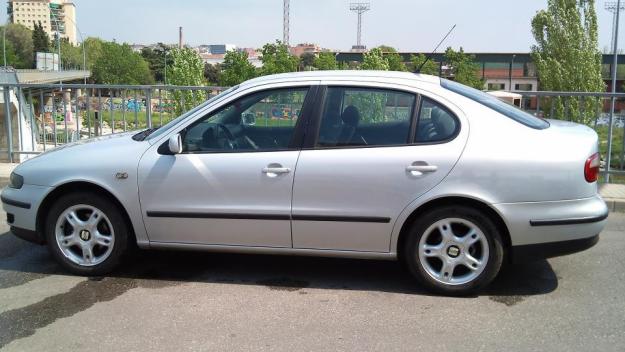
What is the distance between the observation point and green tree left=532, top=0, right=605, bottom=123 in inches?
1118

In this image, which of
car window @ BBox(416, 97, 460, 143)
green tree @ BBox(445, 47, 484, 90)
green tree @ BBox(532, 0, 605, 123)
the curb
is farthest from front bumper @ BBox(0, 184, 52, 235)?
green tree @ BBox(445, 47, 484, 90)

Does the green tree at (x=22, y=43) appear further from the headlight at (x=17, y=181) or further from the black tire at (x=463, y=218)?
the black tire at (x=463, y=218)

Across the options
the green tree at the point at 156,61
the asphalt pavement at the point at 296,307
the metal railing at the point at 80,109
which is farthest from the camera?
the green tree at the point at 156,61

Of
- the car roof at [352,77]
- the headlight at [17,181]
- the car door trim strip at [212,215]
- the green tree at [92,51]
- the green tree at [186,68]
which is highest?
the green tree at [92,51]

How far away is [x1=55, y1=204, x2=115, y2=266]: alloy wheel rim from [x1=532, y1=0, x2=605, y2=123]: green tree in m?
27.6

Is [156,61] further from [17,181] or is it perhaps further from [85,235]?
[85,235]

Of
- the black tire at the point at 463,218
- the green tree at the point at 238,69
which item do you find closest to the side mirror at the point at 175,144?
the black tire at the point at 463,218

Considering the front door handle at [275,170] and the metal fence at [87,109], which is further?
the metal fence at [87,109]

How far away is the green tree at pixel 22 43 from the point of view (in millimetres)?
→ 128875

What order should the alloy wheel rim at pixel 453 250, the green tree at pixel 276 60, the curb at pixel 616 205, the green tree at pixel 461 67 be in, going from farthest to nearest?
the green tree at pixel 461 67, the green tree at pixel 276 60, the curb at pixel 616 205, the alloy wheel rim at pixel 453 250

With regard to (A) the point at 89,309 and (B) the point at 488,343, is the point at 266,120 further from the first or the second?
(B) the point at 488,343

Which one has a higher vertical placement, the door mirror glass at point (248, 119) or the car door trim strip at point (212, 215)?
the door mirror glass at point (248, 119)

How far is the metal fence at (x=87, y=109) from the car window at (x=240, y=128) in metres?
4.45

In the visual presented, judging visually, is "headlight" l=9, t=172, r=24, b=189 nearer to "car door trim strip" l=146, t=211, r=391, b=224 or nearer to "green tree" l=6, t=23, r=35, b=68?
"car door trim strip" l=146, t=211, r=391, b=224
